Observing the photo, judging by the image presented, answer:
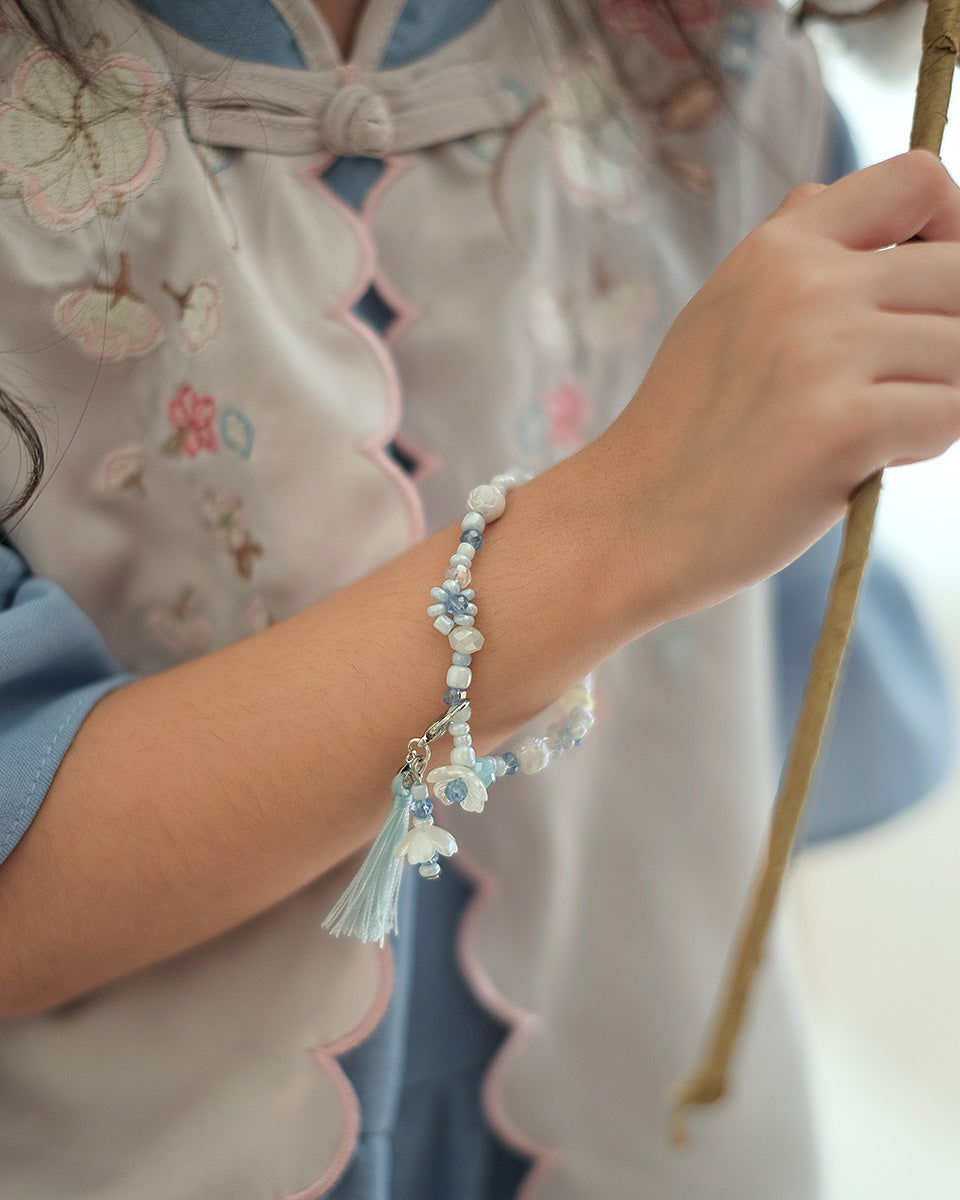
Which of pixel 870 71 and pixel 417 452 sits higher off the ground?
pixel 870 71

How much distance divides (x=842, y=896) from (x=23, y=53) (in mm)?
937

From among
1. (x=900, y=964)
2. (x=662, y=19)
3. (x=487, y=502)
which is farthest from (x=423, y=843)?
(x=900, y=964)

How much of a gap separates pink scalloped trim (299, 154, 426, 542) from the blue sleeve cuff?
6.0 inches

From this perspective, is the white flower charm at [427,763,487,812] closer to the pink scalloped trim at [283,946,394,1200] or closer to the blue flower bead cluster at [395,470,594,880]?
the blue flower bead cluster at [395,470,594,880]

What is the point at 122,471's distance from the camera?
45 centimetres

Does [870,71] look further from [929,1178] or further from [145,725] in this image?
[929,1178]

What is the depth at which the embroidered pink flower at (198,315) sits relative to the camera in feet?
1.46

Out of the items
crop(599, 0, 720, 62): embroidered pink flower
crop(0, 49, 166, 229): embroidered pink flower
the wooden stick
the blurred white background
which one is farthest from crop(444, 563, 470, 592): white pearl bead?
the blurred white background

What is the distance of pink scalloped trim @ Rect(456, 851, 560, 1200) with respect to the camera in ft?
1.66

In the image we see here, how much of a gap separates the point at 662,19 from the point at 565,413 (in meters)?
0.24

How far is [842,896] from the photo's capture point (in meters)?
0.94

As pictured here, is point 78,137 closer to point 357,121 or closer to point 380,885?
point 357,121

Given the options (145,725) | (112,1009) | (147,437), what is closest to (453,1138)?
(112,1009)

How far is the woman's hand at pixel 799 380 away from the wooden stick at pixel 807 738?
2cm
